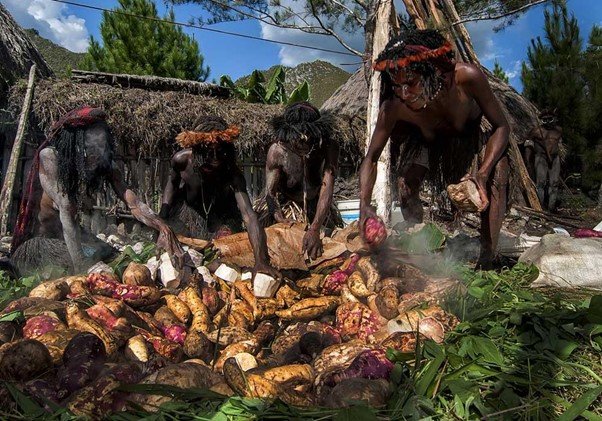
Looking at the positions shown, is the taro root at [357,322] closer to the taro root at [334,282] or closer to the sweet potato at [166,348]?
the taro root at [334,282]

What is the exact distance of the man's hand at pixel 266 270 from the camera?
3.32 metres

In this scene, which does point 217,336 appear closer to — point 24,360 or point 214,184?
point 24,360

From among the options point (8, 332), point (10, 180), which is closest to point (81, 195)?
point (8, 332)

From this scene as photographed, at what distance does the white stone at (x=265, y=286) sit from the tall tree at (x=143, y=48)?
2331cm

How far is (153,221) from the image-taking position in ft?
12.8

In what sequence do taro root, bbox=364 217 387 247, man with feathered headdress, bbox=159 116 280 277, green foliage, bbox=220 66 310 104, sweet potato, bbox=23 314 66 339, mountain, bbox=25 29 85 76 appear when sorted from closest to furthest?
sweet potato, bbox=23 314 66 339, taro root, bbox=364 217 387 247, man with feathered headdress, bbox=159 116 280 277, green foliage, bbox=220 66 310 104, mountain, bbox=25 29 85 76

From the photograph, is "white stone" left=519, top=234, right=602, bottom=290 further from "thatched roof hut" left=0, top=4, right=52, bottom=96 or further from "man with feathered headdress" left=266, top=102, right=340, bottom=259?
"thatched roof hut" left=0, top=4, right=52, bottom=96

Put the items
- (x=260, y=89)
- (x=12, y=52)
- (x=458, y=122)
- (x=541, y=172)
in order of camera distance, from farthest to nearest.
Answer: (x=260, y=89) → (x=541, y=172) → (x=12, y=52) → (x=458, y=122)

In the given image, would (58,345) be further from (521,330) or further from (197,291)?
(521,330)

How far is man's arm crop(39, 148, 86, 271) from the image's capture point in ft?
13.3

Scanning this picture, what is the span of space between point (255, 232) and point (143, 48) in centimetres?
2401

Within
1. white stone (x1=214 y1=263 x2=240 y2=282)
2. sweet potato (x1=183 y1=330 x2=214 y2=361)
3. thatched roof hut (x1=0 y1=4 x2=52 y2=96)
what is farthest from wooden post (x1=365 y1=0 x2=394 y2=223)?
thatched roof hut (x1=0 y1=4 x2=52 y2=96)

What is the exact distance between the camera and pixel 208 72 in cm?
2698

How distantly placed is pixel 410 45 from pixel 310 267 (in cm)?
161
